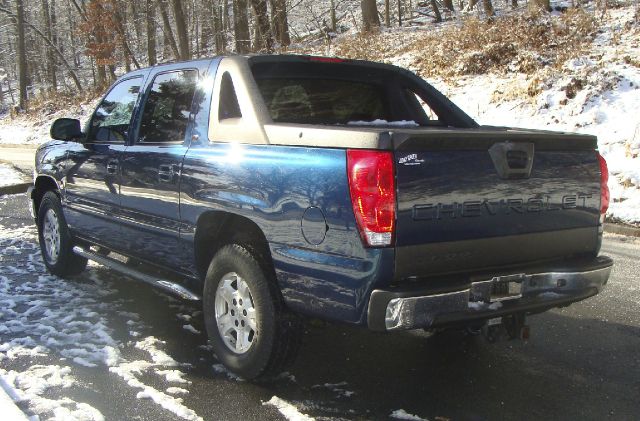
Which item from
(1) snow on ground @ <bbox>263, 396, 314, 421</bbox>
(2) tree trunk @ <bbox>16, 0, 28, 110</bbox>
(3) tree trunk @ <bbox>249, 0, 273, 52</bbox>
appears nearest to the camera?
(1) snow on ground @ <bbox>263, 396, 314, 421</bbox>

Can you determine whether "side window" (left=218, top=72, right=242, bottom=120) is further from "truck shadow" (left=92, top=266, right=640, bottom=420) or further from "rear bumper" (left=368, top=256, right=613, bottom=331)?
"rear bumper" (left=368, top=256, right=613, bottom=331)

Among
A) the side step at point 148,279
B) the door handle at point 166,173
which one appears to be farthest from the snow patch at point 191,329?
the door handle at point 166,173

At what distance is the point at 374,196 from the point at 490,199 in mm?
685

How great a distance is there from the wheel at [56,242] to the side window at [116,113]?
Result: 0.97 m

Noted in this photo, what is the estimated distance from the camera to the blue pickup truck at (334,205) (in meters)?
2.83

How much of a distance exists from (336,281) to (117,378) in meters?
1.61

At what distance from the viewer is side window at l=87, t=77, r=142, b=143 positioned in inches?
190

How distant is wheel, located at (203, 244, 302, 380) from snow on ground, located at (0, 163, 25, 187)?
10051 millimetres

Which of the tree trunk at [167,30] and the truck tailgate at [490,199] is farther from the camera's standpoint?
the tree trunk at [167,30]

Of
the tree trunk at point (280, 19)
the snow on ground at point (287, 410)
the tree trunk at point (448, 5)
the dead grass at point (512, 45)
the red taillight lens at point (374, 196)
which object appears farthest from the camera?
the tree trunk at point (448, 5)

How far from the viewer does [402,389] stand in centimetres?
347

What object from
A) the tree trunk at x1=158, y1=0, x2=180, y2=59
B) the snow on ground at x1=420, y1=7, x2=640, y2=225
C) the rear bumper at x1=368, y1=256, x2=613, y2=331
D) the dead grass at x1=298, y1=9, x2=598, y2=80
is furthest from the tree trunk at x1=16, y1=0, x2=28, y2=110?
the rear bumper at x1=368, y1=256, x2=613, y2=331

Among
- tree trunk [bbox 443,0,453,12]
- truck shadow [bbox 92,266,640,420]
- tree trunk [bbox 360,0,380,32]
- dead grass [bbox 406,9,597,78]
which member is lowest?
truck shadow [bbox 92,266,640,420]

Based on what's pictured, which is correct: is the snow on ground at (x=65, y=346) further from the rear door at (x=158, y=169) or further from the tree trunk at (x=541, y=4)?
the tree trunk at (x=541, y=4)
